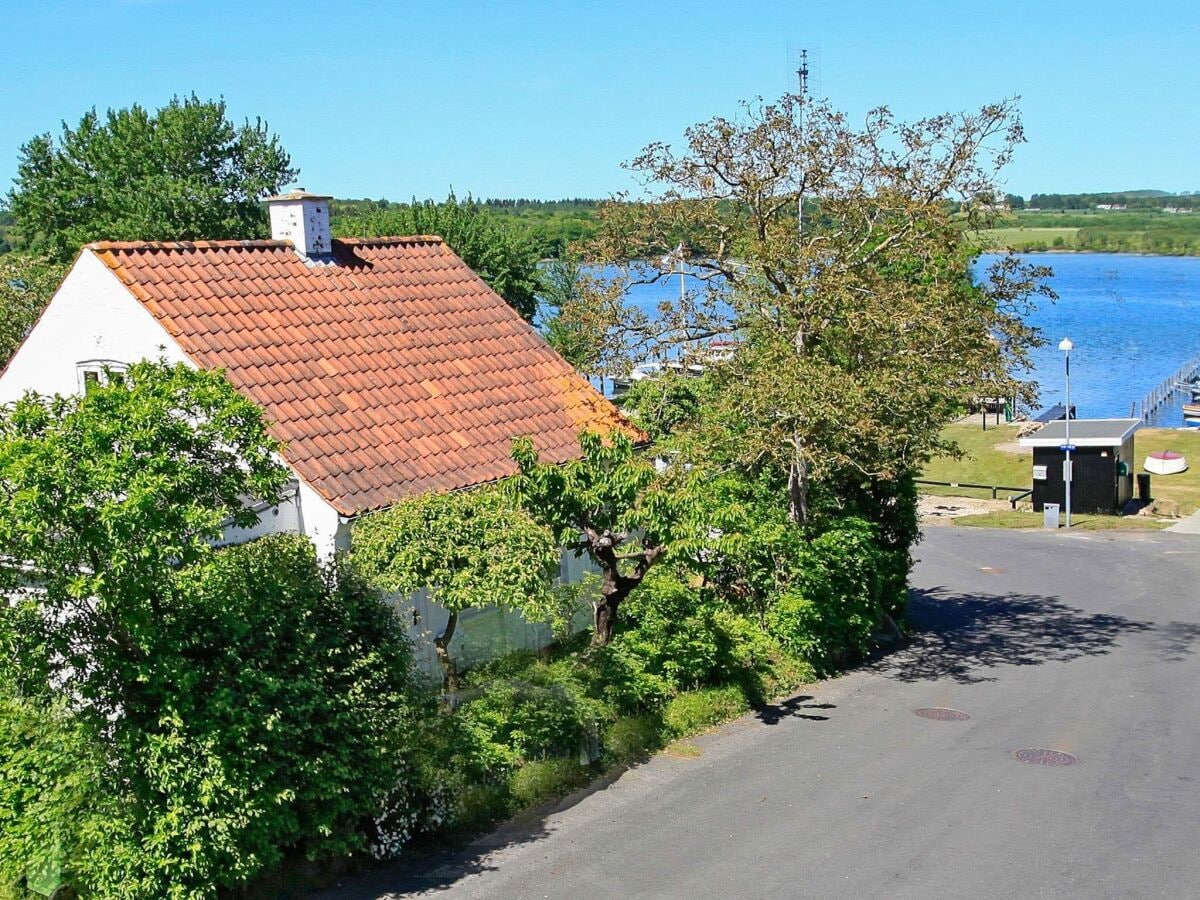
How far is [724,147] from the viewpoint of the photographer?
64.7 ft

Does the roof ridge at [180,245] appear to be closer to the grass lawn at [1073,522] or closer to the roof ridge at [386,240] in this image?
the roof ridge at [386,240]

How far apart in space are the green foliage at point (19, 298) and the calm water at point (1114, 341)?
24866 mm

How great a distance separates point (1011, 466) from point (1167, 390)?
4152 centimetres

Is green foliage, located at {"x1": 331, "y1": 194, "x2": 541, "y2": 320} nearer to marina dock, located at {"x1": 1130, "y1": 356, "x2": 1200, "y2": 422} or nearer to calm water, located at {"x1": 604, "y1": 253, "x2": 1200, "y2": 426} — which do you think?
calm water, located at {"x1": 604, "y1": 253, "x2": 1200, "y2": 426}

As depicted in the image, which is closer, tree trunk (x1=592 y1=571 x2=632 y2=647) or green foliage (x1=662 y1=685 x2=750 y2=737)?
green foliage (x1=662 y1=685 x2=750 y2=737)

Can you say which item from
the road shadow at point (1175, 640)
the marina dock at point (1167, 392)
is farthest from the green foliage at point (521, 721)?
the marina dock at point (1167, 392)

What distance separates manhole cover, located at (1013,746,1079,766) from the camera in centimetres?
1511

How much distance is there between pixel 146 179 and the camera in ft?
134

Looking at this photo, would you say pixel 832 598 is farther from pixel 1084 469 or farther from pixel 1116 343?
pixel 1116 343

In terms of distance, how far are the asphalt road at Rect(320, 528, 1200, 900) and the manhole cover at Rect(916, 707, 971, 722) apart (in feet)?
0.47

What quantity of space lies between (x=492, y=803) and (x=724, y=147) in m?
11.4

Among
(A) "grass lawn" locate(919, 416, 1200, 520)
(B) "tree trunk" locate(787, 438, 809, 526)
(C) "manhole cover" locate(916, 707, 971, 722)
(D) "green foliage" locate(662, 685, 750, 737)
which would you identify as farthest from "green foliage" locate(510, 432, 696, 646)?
(A) "grass lawn" locate(919, 416, 1200, 520)

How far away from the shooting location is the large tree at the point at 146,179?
40812 mm

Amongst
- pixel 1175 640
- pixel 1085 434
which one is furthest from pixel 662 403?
pixel 1085 434
